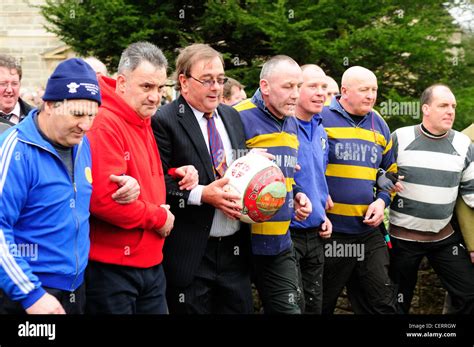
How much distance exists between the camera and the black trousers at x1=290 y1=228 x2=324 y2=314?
19.1 feet

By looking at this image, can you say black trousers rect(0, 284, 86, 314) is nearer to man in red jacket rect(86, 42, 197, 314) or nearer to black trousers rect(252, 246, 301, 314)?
man in red jacket rect(86, 42, 197, 314)

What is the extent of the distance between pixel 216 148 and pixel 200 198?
17.0 inches

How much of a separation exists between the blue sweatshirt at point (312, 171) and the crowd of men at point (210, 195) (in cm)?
2

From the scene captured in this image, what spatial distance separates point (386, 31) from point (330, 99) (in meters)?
10.5

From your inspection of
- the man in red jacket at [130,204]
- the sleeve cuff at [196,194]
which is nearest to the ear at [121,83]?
the man in red jacket at [130,204]

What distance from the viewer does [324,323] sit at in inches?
184

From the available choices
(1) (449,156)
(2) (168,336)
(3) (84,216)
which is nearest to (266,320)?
(2) (168,336)

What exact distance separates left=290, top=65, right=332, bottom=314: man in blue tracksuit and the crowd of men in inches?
0.5

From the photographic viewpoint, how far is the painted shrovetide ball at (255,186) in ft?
15.5

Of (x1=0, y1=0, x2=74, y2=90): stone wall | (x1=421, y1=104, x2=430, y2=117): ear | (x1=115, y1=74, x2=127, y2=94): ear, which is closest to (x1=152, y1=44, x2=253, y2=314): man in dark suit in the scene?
(x1=115, y1=74, x2=127, y2=94): ear

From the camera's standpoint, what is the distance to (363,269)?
20.8 ft

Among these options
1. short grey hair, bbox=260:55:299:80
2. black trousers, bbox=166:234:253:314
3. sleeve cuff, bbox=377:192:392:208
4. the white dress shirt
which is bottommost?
black trousers, bbox=166:234:253:314

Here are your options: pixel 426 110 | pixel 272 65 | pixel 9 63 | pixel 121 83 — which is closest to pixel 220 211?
pixel 121 83

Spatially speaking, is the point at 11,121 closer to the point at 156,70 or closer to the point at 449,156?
the point at 156,70
